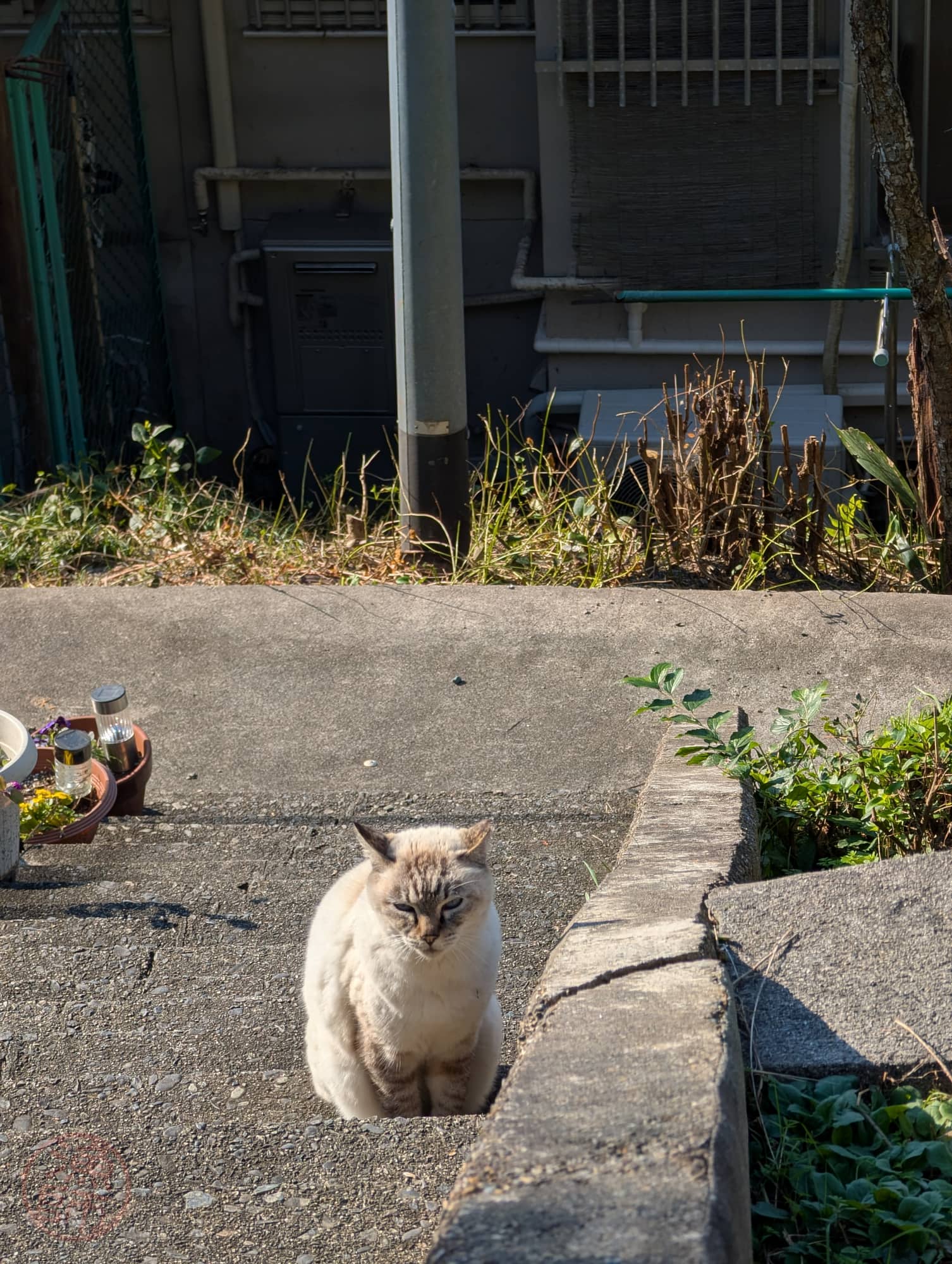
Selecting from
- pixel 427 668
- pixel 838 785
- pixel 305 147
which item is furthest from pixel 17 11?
pixel 838 785

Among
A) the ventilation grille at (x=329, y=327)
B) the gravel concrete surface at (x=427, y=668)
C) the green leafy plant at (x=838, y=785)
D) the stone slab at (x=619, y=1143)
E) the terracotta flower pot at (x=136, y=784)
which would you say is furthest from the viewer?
the ventilation grille at (x=329, y=327)

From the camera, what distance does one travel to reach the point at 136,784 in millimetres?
4094

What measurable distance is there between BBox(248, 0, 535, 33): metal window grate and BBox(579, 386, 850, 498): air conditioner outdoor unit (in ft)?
7.66

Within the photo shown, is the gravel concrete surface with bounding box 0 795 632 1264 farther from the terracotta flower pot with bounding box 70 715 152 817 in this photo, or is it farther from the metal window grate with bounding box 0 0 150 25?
the metal window grate with bounding box 0 0 150 25

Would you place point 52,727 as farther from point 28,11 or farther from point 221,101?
point 28,11

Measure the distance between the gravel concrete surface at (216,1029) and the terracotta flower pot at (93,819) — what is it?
54 millimetres

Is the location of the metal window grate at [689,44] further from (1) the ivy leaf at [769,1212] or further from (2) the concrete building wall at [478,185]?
(1) the ivy leaf at [769,1212]

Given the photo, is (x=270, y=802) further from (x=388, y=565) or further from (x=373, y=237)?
(x=373, y=237)

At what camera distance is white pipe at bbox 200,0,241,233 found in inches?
323

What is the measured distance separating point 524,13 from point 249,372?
290cm

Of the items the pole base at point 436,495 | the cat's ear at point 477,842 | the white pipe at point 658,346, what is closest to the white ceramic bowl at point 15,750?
the cat's ear at point 477,842

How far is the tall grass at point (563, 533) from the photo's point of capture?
5312 millimetres

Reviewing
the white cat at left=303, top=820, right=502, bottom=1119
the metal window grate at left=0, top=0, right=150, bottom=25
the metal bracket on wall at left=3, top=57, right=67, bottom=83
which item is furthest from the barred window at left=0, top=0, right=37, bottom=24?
the white cat at left=303, top=820, right=502, bottom=1119

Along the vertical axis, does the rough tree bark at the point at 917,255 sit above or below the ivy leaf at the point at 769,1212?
above
